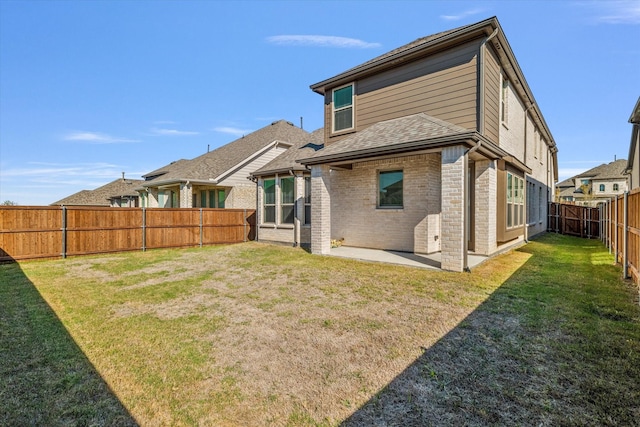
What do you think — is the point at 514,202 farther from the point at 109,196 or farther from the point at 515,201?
the point at 109,196

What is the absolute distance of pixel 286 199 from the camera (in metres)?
13.2

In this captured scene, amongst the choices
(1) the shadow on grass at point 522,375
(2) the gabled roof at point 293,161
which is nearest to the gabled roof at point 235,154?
(2) the gabled roof at point 293,161

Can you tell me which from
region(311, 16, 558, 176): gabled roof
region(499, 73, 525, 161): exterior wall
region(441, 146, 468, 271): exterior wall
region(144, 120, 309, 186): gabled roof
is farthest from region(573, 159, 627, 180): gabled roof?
region(441, 146, 468, 271): exterior wall

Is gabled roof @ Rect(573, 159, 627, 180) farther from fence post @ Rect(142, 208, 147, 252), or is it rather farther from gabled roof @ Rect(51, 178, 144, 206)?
gabled roof @ Rect(51, 178, 144, 206)

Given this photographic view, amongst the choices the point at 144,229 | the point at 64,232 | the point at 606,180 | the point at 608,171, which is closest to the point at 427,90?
the point at 144,229

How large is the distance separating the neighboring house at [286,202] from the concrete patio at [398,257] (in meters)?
2.44

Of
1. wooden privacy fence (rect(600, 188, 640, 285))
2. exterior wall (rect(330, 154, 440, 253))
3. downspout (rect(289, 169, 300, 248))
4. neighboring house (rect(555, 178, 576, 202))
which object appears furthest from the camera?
neighboring house (rect(555, 178, 576, 202))

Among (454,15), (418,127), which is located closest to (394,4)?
(454,15)

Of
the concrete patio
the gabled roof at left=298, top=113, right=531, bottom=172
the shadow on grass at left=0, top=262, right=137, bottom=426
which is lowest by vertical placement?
the shadow on grass at left=0, top=262, right=137, bottom=426

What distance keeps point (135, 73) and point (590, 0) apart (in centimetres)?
1813

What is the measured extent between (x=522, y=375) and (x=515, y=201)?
392 inches

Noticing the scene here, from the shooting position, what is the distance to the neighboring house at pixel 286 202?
1239 cm

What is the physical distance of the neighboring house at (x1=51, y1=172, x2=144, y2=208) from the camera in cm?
3027

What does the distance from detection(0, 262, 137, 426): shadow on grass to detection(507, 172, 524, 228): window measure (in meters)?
11.6
